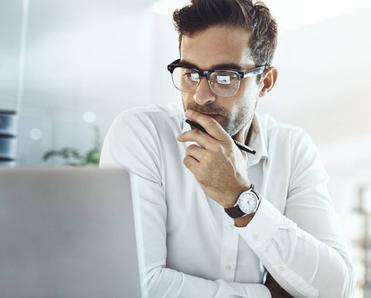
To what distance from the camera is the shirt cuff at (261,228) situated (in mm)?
1211

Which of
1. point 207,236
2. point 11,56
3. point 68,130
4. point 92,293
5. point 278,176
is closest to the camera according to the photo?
point 92,293

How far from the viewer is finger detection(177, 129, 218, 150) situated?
1.25 meters

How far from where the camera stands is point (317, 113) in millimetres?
3777

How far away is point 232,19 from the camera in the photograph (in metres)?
1.46

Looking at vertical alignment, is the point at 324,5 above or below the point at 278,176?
above

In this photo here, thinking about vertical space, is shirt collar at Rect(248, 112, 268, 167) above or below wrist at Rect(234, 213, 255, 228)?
above

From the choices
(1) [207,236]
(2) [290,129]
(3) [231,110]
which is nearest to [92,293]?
(1) [207,236]

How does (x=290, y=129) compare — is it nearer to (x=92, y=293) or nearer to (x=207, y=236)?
(x=207, y=236)

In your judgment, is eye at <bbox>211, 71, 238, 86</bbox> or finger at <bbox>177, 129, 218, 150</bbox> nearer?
finger at <bbox>177, 129, 218, 150</bbox>

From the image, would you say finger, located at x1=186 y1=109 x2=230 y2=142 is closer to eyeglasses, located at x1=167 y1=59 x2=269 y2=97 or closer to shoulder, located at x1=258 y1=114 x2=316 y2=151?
eyeglasses, located at x1=167 y1=59 x2=269 y2=97

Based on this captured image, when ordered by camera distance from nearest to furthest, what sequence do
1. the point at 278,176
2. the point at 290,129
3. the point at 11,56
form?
the point at 278,176 < the point at 290,129 < the point at 11,56

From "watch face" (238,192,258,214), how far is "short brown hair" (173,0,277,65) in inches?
18.3

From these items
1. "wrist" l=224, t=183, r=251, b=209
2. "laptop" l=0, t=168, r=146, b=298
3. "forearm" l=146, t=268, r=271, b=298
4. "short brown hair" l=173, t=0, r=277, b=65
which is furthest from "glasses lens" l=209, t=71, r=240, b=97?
"laptop" l=0, t=168, r=146, b=298

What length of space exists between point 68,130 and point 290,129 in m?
2.71
